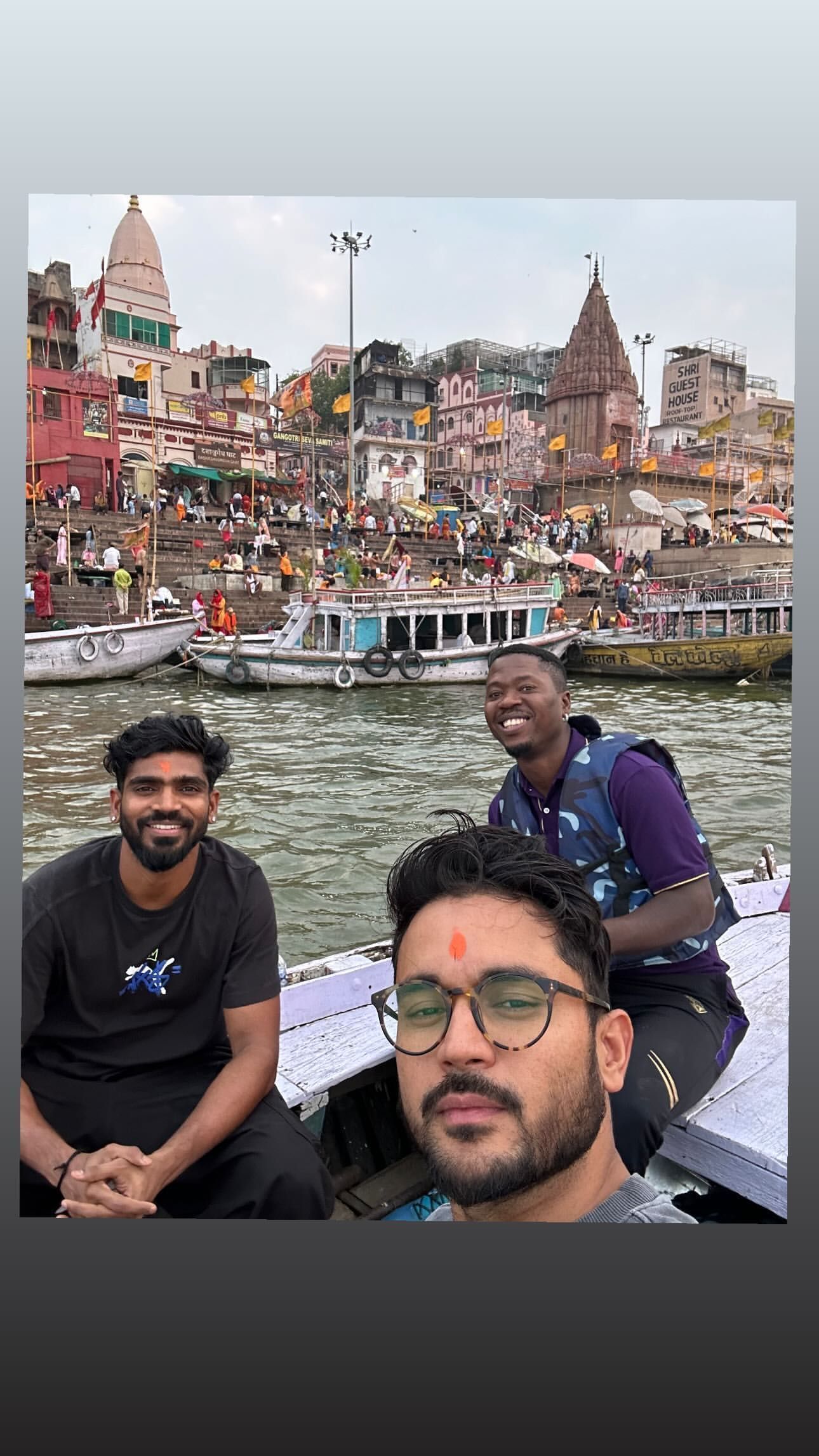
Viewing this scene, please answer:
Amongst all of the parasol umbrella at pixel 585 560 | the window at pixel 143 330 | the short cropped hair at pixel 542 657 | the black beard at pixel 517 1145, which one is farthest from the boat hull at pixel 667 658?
the black beard at pixel 517 1145

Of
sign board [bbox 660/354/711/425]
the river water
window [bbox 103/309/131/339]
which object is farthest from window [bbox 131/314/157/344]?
sign board [bbox 660/354/711/425]

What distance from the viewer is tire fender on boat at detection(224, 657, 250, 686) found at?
29.2 ft

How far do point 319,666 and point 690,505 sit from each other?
285 inches

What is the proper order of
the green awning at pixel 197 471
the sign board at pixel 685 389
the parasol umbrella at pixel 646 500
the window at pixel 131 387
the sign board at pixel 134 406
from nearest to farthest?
the sign board at pixel 685 389 → the window at pixel 131 387 → the sign board at pixel 134 406 → the parasol umbrella at pixel 646 500 → the green awning at pixel 197 471

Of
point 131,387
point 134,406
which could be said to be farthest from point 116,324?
point 134,406

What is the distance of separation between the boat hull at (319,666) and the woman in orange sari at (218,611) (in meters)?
0.24

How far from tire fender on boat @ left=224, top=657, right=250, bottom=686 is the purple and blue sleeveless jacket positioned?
20.2 feet

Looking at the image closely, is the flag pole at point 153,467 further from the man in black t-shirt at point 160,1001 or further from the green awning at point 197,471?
the man in black t-shirt at point 160,1001

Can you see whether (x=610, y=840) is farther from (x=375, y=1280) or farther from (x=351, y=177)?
(x=351, y=177)

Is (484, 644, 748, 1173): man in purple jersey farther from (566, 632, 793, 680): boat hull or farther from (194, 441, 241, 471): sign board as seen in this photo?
(194, 441, 241, 471): sign board

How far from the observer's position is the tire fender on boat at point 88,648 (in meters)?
5.52

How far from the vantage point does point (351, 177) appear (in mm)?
2232

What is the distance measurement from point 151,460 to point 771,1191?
5614mm

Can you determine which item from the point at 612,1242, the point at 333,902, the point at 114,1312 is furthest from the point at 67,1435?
the point at 333,902
